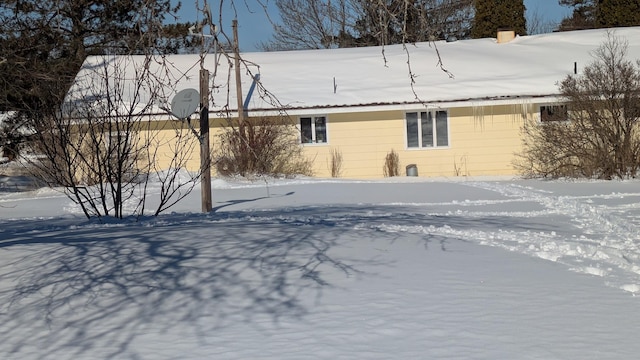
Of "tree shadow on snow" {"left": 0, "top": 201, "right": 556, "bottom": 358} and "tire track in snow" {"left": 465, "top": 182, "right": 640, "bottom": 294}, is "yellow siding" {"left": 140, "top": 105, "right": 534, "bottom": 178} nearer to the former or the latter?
"tire track in snow" {"left": 465, "top": 182, "right": 640, "bottom": 294}

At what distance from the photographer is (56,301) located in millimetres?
6652

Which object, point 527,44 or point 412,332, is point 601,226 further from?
point 527,44

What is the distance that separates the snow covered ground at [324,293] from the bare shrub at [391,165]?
50.8 ft

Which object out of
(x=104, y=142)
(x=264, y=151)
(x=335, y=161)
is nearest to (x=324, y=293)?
(x=104, y=142)

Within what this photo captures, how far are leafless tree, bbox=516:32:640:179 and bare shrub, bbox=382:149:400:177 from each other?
528 cm

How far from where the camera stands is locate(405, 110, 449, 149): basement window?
27.3 meters

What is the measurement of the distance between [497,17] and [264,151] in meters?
16.3

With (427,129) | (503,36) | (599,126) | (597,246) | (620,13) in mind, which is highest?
(620,13)

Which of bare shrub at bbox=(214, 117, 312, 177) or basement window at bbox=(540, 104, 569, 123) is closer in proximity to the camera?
basement window at bbox=(540, 104, 569, 123)

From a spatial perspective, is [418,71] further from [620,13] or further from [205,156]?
[205,156]

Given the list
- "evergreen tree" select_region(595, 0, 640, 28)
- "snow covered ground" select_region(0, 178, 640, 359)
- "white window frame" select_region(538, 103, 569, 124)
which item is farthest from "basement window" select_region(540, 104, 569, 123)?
"evergreen tree" select_region(595, 0, 640, 28)

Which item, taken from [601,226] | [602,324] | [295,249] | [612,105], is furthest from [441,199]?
[602,324]

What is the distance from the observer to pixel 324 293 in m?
6.86

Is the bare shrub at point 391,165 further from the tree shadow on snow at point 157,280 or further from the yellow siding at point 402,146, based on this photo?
the tree shadow on snow at point 157,280
